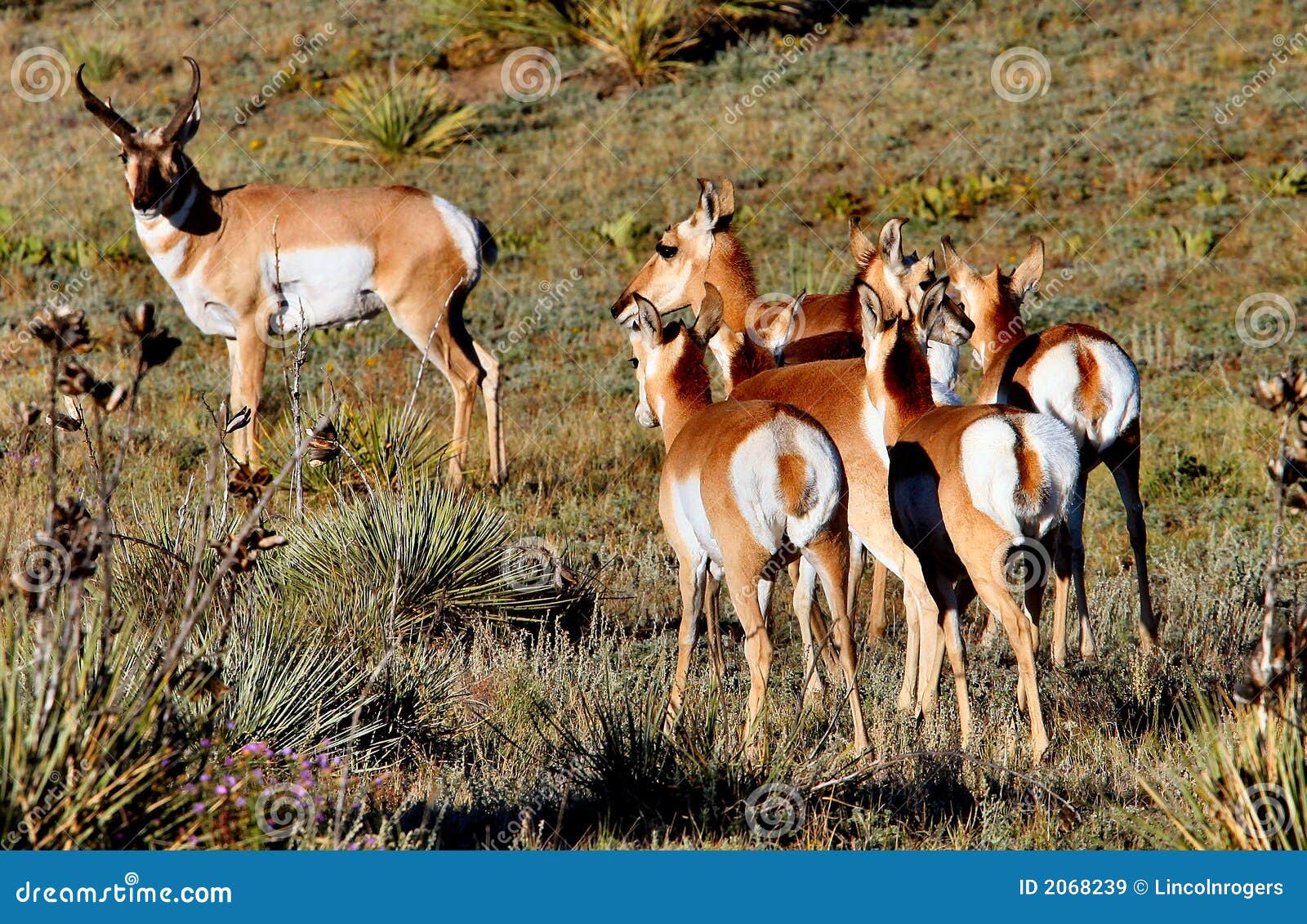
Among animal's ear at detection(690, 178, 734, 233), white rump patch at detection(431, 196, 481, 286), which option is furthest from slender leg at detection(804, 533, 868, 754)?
white rump patch at detection(431, 196, 481, 286)

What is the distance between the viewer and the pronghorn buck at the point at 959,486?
17.8 ft

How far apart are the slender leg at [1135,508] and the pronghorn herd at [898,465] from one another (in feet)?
0.04

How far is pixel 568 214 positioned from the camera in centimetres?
1919

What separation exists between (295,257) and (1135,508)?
6033mm

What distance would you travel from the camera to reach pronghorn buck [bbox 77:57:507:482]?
10164 mm

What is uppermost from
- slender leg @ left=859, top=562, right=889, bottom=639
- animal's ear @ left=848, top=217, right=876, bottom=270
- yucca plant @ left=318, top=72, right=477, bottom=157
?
yucca plant @ left=318, top=72, right=477, bottom=157

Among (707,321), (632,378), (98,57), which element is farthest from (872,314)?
(98,57)

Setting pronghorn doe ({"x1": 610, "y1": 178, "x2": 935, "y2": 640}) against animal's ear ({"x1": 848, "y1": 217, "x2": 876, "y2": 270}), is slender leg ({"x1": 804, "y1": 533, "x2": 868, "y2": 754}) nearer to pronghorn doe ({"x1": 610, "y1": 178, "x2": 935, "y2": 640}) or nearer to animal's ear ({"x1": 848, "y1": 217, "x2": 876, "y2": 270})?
pronghorn doe ({"x1": 610, "y1": 178, "x2": 935, "y2": 640})

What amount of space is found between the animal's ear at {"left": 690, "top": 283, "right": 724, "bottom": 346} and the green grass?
153 cm

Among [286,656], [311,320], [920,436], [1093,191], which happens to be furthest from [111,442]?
[1093,191]

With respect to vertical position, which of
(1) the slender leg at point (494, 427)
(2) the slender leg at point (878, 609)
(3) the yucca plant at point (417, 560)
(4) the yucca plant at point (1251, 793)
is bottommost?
(4) the yucca plant at point (1251, 793)

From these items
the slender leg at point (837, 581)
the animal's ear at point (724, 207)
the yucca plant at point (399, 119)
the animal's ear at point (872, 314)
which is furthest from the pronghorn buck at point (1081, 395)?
the yucca plant at point (399, 119)

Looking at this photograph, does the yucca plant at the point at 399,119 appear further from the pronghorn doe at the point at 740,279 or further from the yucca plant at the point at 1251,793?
the yucca plant at the point at 1251,793

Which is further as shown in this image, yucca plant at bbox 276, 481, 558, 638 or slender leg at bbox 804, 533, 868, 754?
yucca plant at bbox 276, 481, 558, 638
